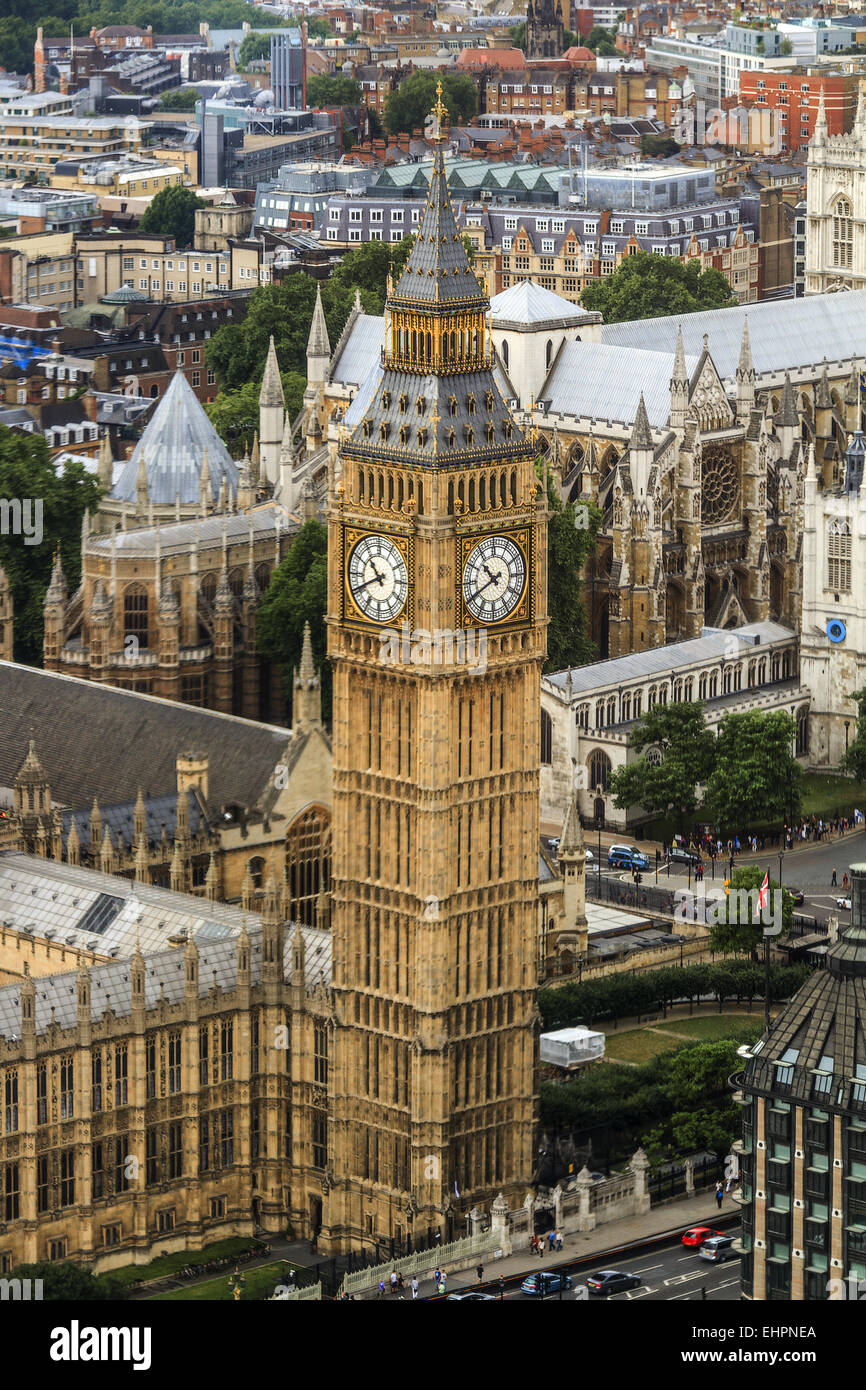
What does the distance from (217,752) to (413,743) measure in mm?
33449

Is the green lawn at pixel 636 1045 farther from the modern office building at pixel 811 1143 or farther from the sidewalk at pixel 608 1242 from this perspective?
the modern office building at pixel 811 1143

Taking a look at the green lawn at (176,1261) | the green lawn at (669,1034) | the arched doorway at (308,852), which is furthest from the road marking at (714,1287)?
the arched doorway at (308,852)

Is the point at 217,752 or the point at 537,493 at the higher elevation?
the point at 537,493

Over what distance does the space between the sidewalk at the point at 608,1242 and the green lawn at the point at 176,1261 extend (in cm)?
853

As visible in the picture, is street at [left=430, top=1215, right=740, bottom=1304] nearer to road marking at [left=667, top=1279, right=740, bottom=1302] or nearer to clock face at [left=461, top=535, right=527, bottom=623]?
road marking at [left=667, top=1279, right=740, bottom=1302]

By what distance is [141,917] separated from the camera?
533 feet

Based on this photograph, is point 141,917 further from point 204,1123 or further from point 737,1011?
point 737,1011

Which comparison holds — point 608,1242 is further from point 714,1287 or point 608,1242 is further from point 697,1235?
point 714,1287

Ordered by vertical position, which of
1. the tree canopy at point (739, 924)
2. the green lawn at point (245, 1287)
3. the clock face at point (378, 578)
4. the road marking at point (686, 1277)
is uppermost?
the clock face at point (378, 578)

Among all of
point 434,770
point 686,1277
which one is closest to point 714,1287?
point 686,1277

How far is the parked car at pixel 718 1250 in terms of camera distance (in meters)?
151

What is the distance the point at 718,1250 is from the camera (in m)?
151

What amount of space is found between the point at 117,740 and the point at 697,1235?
150 ft
